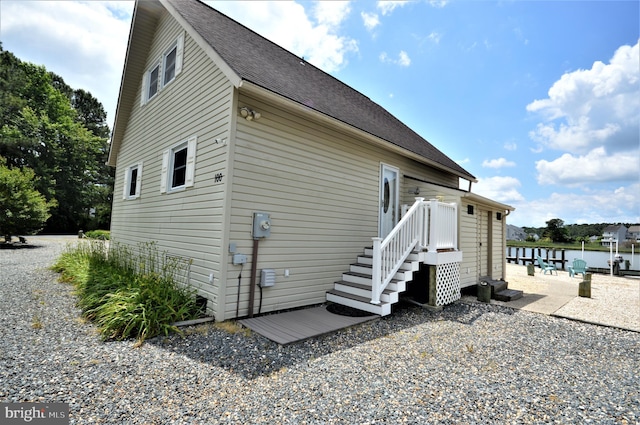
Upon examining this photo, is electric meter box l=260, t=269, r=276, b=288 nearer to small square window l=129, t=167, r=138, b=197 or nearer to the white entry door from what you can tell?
the white entry door

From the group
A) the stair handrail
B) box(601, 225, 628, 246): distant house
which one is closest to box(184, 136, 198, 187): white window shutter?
the stair handrail

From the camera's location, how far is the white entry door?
7625mm

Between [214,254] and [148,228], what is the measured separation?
12.5ft

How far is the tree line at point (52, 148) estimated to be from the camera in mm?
24203

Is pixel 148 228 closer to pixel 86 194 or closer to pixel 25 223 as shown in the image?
pixel 25 223

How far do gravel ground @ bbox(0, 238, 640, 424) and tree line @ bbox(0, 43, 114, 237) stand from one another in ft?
86.5

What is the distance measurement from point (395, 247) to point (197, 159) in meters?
4.38

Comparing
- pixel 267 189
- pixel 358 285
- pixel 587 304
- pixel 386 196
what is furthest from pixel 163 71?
pixel 587 304

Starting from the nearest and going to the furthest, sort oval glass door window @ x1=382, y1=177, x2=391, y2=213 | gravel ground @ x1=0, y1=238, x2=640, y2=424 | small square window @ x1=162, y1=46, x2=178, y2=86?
gravel ground @ x1=0, y1=238, x2=640, y2=424 → small square window @ x1=162, y1=46, x2=178, y2=86 → oval glass door window @ x1=382, y1=177, x2=391, y2=213

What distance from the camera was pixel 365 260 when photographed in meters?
6.66

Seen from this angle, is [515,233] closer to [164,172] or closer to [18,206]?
[164,172]

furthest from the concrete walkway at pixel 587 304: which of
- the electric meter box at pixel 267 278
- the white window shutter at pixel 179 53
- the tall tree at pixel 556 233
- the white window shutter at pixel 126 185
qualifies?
the tall tree at pixel 556 233

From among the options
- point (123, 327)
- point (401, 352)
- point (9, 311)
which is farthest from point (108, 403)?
point (9, 311)

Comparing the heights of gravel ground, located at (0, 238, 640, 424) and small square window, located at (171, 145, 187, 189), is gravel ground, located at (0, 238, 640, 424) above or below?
below
